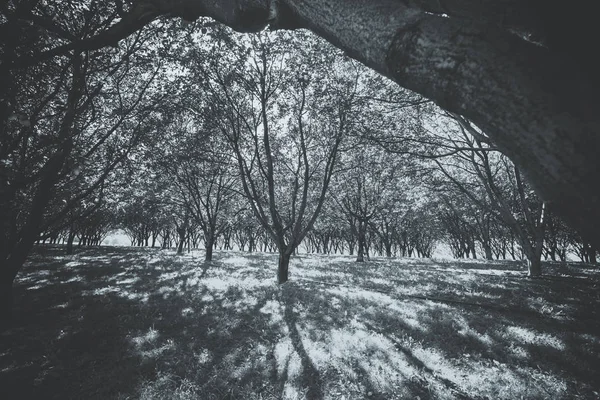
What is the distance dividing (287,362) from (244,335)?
1.95 meters

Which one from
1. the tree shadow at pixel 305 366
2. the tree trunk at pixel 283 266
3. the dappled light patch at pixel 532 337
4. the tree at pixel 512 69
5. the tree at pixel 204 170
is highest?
the tree at pixel 204 170

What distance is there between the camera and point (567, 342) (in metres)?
6.59

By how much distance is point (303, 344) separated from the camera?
688 cm

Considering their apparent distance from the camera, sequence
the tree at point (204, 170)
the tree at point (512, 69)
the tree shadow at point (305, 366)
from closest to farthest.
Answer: the tree at point (512, 69) → the tree shadow at point (305, 366) → the tree at point (204, 170)

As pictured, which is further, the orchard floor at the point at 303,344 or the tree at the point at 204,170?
the tree at the point at 204,170

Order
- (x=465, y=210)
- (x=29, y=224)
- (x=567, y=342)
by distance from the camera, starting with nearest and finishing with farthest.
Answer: (x=567, y=342)
(x=29, y=224)
(x=465, y=210)

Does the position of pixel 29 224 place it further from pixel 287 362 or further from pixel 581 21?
pixel 581 21

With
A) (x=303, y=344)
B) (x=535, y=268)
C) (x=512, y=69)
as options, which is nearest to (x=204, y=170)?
(x=303, y=344)

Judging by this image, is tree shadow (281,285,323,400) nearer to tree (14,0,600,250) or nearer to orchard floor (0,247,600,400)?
Answer: orchard floor (0,247,600,400)

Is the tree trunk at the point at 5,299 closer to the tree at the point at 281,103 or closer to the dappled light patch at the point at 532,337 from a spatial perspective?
the tree at the point at 281,103

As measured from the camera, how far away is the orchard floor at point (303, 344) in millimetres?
5188

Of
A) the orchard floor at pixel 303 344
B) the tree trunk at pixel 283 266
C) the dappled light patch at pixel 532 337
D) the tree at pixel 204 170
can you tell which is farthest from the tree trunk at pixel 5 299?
the dappled light patch at pixel 532 337

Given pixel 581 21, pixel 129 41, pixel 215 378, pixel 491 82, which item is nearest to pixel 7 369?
pixel 215 378

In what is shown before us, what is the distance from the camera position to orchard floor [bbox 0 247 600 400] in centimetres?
519
